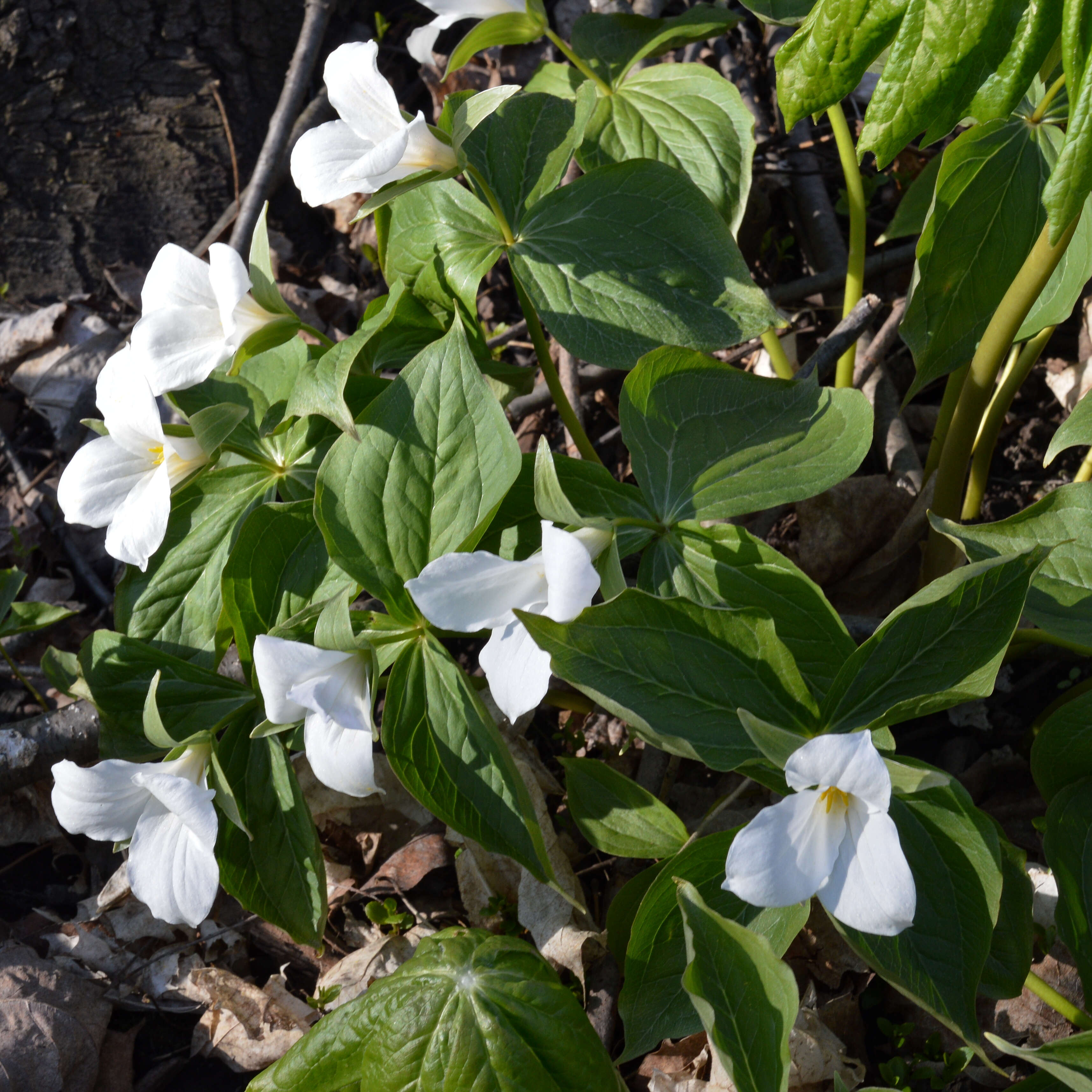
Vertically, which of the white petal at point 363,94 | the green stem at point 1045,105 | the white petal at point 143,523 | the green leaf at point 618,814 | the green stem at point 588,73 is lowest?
the green leaf at point 618,814

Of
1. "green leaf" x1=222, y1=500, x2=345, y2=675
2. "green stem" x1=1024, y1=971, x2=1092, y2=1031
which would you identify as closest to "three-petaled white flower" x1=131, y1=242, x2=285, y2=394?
"green leaf" x1=222, y1=500, x2=345, y2=675

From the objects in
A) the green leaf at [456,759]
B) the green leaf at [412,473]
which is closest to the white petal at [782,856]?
the green leaf at [456,759]

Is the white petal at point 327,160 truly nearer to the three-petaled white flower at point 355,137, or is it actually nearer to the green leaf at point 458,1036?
the three-petaled white flower at point 355,137

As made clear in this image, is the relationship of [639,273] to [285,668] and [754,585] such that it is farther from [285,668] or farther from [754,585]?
[285,668]


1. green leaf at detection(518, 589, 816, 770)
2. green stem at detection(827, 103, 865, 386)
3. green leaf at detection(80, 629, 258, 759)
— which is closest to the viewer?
green leaf at detection(518, 589, 816, 770)

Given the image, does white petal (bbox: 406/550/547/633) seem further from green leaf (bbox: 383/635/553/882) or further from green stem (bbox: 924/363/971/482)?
green stem (bbox: 924/363/971/482)

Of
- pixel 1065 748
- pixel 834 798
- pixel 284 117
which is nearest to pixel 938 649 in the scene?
pixel 834 798

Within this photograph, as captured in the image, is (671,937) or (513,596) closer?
(513,596)
